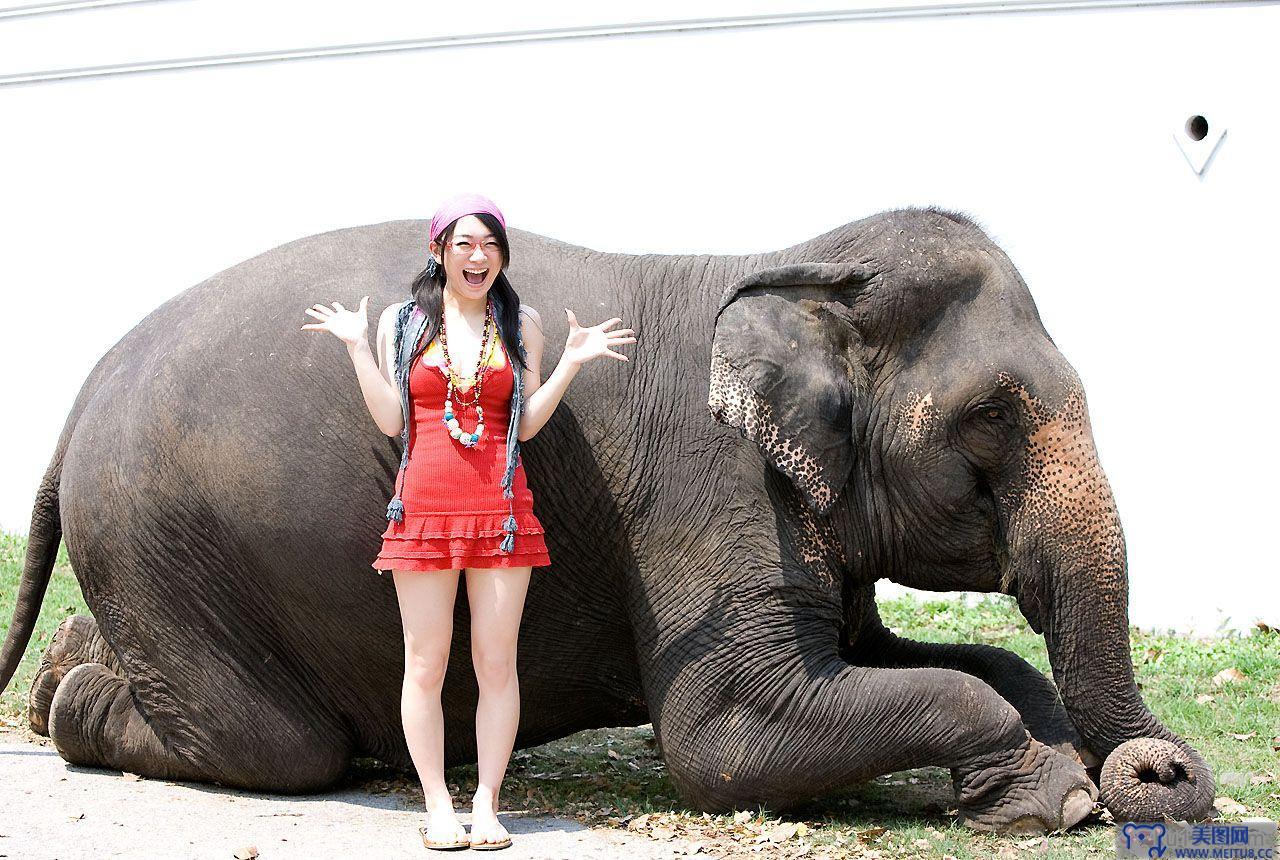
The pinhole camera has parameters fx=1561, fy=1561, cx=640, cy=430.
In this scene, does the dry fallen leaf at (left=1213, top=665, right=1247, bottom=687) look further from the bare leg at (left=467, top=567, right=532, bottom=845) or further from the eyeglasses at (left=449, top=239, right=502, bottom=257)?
the eyeglasses at (left=449, top=239, right=502, bottom=257)

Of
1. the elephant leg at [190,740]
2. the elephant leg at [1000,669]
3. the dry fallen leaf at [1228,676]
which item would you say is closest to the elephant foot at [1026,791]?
the elephant leg at [1000,669]

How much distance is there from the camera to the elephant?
16.0 ft

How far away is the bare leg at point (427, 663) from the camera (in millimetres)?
4789

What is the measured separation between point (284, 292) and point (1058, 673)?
9.39 feet

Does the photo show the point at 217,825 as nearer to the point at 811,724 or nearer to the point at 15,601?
the point at 811,724

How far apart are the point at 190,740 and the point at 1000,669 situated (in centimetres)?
289

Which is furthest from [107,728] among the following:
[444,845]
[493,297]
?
[493,297]

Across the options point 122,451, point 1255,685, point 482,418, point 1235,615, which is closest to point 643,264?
point 482,418

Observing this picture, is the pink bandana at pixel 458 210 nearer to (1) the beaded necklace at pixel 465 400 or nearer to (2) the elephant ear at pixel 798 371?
(1) the beaded necklace at pixel 465 400

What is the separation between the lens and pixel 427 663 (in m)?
4.82

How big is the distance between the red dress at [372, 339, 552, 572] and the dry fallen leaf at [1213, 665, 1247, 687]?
3.86 meters

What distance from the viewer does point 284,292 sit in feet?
17.5

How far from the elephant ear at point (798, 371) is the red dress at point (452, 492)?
0.69 m

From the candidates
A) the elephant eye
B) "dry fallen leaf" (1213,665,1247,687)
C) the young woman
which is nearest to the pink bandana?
the young woman
